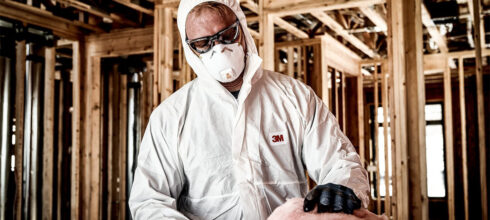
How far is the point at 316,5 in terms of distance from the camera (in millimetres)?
4133

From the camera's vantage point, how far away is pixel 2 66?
4605 mm

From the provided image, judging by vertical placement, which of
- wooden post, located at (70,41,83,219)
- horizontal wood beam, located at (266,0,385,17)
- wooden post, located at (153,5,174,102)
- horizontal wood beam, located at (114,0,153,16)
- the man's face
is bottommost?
wooden post, located at (70,41,83,219)

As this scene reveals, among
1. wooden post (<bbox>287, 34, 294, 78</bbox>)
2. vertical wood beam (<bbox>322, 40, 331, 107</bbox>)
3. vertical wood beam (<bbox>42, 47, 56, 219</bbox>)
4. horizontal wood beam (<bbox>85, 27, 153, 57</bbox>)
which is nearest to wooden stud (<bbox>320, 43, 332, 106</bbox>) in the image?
vertical wood beam (<bbox>322, 40, 331, 107</bbox>)

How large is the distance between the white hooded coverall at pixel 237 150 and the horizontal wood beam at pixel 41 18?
369 cm

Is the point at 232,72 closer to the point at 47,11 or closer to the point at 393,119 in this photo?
the point at 393,119

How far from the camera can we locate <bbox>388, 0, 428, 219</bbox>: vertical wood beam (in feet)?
12.0

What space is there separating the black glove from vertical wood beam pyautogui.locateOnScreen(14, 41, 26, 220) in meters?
4.68

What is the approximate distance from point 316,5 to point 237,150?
9.01 ft

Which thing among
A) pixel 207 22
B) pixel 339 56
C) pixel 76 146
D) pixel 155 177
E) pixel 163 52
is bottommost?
pixel 76 146

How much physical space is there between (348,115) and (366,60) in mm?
1225

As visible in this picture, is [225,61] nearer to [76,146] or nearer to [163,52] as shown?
[163,52]

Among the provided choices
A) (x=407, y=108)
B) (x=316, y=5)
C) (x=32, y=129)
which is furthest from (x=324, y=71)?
(x=32, y=129)

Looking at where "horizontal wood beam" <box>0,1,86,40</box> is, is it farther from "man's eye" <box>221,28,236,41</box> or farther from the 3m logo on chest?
the 3m logo on chest

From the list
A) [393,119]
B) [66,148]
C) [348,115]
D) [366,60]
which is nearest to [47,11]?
[66,148]
